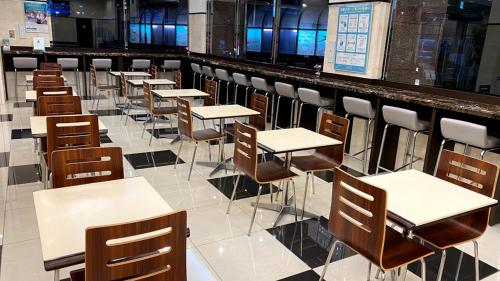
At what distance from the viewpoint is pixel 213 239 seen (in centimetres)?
303

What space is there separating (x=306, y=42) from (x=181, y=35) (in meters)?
4.94

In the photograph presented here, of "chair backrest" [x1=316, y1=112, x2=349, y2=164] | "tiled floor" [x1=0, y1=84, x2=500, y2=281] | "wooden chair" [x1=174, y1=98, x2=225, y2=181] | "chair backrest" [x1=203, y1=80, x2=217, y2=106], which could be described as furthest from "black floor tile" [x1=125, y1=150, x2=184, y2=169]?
"chair backrest" [x1=316, y1=112, x2=349, y2=164]

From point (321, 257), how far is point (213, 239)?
0.84 m

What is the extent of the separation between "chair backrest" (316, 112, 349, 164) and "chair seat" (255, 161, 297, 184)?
1.70 ft

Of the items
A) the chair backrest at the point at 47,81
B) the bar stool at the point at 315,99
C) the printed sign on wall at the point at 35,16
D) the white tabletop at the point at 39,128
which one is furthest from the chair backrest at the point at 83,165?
the printed sign on wall at the point at 35,16

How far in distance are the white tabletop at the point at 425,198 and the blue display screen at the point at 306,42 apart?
579cm

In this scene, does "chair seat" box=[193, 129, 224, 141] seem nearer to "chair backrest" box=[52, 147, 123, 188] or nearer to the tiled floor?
the tiled floor

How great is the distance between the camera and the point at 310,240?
3121 millimetres

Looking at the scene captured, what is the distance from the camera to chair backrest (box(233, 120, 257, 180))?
3.00 metres

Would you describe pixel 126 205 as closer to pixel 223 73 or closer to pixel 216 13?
pixel 223 73

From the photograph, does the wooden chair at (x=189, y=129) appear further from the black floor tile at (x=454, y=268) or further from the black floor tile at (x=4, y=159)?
the black floor tile at (x=454, y=268)

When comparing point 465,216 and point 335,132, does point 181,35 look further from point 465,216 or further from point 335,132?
point 465,216

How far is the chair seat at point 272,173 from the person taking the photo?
10.2 feet

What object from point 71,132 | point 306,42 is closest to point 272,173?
point 71,132
